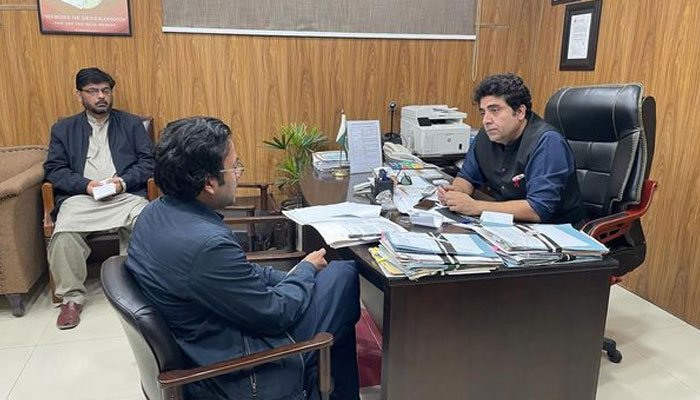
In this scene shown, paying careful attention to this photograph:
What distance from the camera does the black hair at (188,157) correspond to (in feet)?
4.50

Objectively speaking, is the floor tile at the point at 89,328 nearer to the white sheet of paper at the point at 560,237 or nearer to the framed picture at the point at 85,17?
the framed picture at the point at 85,17

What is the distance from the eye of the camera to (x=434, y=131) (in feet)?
10.9

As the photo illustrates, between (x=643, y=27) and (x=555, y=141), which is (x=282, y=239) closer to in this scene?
(x=555, y=141)

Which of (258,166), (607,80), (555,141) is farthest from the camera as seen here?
(258,166)

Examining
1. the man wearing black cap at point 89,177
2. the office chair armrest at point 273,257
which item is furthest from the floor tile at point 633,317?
the man wearing black cap at point 89,177

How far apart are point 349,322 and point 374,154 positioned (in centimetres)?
145

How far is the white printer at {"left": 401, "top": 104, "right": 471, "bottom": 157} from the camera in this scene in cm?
334

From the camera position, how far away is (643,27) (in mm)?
2986

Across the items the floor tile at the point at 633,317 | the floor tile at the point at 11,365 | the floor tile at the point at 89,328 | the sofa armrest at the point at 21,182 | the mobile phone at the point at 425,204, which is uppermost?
the mobile phone at the point at 425,204

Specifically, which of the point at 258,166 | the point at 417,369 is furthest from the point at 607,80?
the point at 417,369

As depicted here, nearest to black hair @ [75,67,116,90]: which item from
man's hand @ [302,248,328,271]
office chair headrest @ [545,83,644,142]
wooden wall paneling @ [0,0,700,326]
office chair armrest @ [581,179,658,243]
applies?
wooden wall paneling @ [0,0,700,326]

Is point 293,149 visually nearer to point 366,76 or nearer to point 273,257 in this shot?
point 366,76

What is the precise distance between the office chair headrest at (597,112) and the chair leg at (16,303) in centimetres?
287

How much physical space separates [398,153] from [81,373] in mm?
1983
